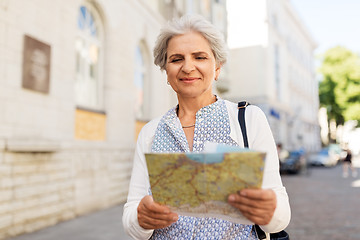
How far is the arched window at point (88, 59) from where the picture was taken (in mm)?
7656

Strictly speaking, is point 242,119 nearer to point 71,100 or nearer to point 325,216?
point 71,100

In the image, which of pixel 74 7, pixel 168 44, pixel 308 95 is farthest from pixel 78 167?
pixel 308 95

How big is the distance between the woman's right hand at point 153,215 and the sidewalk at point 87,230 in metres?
4.26

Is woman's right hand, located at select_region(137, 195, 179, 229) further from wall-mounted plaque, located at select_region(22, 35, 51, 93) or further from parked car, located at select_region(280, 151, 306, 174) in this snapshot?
parked car, located at select_region(280, 151, 306, 174)

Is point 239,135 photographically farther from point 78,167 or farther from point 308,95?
point 308,95

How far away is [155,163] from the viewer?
113cm

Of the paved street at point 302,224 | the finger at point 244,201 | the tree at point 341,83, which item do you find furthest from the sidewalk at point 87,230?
the tree at point 341,83

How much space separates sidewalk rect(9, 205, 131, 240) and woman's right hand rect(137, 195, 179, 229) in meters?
4.26

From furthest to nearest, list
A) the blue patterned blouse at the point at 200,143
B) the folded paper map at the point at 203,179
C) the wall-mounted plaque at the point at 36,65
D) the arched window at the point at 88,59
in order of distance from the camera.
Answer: the arched window at the point at 88,59 < the wall-mounted plaque at the point at 36,65 < the blue patterned blouse at the point at 200,143 < the folded paper map at the point at 203,179

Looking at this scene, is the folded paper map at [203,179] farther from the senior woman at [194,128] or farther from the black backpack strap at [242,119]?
the black backpack strap at [242,119]

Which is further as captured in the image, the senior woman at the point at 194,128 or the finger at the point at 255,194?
the senior woman at the point at 194,128

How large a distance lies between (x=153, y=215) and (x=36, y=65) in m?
5.41

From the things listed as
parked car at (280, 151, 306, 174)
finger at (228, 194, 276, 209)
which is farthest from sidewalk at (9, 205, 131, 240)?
parked car at (280, 151, 306, 174)

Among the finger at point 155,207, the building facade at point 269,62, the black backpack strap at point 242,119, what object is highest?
the building facade at point 269,62
